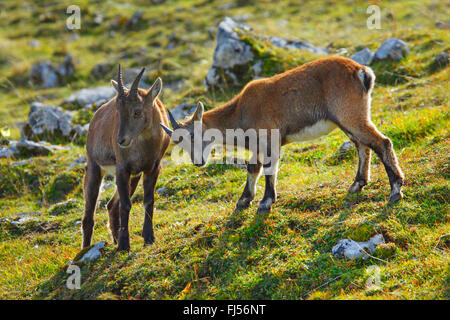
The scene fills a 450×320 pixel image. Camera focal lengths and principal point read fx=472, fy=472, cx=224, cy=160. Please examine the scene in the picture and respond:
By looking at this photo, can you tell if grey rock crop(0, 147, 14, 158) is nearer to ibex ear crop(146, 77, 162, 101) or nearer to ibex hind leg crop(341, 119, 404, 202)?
ibex ear crop(146, 77, 162, 101)

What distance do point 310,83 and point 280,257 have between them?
3.20 m

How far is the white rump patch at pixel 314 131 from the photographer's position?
8250 mm

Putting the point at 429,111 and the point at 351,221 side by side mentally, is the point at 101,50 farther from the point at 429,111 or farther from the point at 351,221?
the point at 351,221

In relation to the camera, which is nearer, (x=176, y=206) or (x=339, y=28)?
(x=176, y=206)

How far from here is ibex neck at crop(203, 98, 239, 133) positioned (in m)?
8.99

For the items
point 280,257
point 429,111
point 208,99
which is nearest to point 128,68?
point 208,99

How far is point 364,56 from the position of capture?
1486 cm

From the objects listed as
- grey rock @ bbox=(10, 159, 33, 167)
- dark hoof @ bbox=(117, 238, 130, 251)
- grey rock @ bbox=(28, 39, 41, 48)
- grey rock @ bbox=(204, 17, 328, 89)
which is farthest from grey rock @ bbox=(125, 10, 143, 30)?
dark hoof @ bbox=(117, 238, 130, 251)

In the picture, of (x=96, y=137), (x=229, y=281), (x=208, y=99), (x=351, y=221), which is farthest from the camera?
(x=208, y=99)

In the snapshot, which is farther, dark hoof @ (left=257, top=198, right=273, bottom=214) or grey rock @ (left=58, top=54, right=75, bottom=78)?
grey rock @ (left=58, top=54, right=75, bottom=78)

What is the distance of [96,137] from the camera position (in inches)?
356

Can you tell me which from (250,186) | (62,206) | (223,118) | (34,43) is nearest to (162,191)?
(62,206)

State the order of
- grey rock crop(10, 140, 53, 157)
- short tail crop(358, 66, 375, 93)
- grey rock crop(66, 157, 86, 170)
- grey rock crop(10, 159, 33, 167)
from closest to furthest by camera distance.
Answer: short tail crop(358, 66, 375, 93)
grey rock crop(66, 157, 86, 170)
grey rock crop(10, 159, 33, 167)
grey rock crop(10, 140, 53, 157)

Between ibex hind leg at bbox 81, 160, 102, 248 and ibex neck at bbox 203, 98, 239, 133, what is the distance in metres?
2.29
